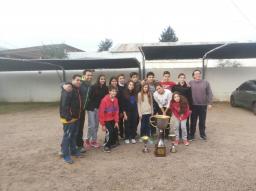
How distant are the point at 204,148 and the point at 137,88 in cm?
188

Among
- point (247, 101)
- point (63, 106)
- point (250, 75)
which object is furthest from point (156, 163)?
point (250, 75)

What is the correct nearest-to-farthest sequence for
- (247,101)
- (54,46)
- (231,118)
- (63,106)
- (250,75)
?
(63,106), (231,118), (247,101), (250,75), (54,46)

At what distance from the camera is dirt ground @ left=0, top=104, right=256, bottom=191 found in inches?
180

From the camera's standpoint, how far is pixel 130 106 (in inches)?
268

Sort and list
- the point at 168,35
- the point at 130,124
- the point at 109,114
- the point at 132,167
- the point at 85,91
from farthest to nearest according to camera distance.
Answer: the point at 168,35 < the point at 130,124 < the point at 109,114 < the point at 85,91 < the point at 132,167

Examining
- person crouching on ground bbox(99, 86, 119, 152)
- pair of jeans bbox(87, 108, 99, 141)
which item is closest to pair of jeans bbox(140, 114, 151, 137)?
person crouching on ground bbox(99, 86, 119, 152)

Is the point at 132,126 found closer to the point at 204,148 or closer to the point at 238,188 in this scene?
the point at 204,148

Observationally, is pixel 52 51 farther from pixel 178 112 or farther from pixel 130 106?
pixel 178 112

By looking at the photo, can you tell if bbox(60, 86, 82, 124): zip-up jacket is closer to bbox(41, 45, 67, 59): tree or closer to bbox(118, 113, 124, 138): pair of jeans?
bbox(118, 113, 124, 138): pair of jeans

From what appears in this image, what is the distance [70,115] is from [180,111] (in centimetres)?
243

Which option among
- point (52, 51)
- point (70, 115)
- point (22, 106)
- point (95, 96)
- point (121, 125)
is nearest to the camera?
point (70, 115)

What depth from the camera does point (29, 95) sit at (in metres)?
17.1

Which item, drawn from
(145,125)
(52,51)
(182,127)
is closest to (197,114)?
(182,127)

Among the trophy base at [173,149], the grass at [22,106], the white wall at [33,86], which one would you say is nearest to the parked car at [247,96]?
the trophy base at [173,149]
